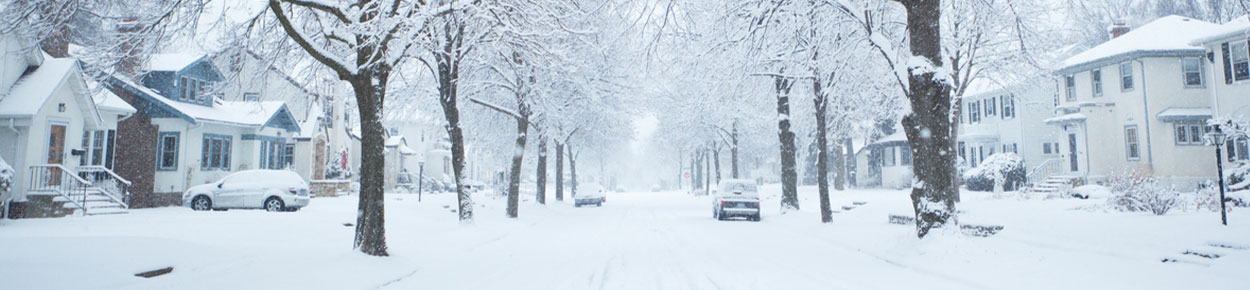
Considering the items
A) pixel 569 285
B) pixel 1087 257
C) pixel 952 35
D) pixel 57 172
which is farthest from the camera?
pixel 952 35

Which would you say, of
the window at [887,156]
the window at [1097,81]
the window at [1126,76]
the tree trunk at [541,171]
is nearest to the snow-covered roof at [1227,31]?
the window at [1126,76]

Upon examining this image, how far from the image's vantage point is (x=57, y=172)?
17578 millimetres

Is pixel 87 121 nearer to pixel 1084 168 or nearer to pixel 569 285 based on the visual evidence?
pixel 569 285

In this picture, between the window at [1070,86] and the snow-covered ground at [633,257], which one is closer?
→ the snow-covered ground at [633,257]

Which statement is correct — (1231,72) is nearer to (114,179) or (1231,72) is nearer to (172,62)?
(114,179)

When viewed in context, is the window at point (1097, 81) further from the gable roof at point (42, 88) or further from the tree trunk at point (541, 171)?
the gable roof at point (42, 88)

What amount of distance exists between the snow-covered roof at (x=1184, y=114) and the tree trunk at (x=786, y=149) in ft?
47.8

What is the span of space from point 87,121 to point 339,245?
1242 centimetres

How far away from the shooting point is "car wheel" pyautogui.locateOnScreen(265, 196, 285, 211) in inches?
782

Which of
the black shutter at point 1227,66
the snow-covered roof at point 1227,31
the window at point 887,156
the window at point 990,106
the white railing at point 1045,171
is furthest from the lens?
the window at point 887,156

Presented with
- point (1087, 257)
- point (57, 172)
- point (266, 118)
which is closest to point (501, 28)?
point (1087, 257)

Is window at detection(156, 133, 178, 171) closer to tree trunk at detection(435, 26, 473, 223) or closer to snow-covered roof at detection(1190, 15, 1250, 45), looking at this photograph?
tree trunk at detection(435, 26, 473, 223)

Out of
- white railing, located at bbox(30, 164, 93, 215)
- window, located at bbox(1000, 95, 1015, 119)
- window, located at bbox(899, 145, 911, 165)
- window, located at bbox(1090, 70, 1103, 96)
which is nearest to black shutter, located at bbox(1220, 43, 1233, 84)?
window, located at bbox(1090, 70, 1103, 96)

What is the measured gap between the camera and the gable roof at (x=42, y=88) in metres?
15.9
